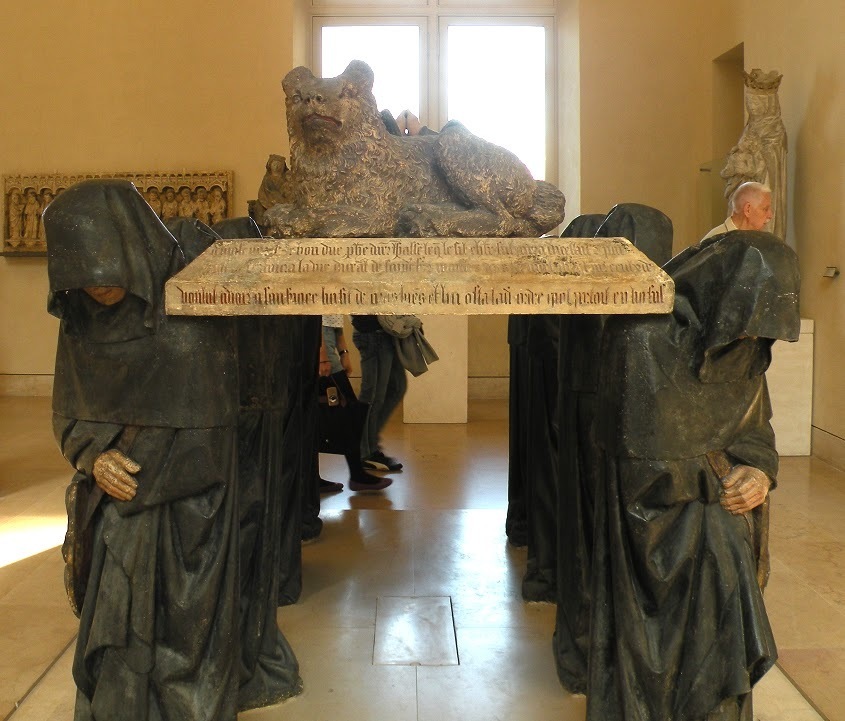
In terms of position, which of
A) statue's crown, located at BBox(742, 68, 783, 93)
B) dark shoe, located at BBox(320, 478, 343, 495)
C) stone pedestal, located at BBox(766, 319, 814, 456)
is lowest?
dark shoe, located at BBox(320, 478, 343, 495)

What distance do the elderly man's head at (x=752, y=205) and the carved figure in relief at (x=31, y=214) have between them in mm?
7465

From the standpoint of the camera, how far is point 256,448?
342 centimetres

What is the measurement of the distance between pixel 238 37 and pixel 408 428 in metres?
4.74

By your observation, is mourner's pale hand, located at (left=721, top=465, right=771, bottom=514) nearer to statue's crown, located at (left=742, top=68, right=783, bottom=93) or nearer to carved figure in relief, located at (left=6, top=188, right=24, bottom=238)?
statue's crown, located at (left=742, top=68, right=783, bottom=93)

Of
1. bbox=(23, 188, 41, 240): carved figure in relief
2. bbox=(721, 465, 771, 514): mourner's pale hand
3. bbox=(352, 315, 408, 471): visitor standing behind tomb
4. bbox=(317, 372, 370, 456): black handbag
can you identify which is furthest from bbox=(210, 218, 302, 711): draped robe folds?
bbox=(23, 188, 41, 240): carved figure in relief

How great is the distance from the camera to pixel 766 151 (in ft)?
25.9

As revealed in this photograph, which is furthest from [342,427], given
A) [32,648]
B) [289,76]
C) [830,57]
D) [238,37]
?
[238,37]

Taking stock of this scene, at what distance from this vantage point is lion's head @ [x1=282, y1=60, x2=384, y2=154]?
325 centimetres

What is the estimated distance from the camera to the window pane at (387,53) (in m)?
11.0

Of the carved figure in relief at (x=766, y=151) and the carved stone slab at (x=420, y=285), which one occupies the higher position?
the carved figure in relief at (x=766, y=151)

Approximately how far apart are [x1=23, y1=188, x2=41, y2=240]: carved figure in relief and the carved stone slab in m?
8.57

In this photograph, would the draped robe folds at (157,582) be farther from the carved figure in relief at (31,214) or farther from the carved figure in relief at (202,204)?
the carved figure in relief at (31,214)

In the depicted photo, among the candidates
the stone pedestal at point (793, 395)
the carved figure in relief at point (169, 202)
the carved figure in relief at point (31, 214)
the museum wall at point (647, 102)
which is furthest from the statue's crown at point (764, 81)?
the carved figure in relief at point (31, 214)

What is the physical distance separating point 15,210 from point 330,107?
27.2 feet
